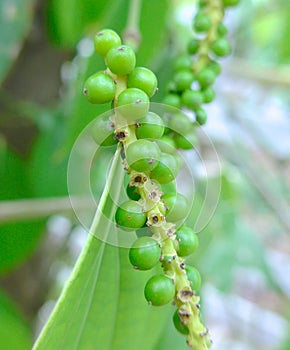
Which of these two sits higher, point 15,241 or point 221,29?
point 221,29

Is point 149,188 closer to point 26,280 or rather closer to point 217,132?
point 26,280

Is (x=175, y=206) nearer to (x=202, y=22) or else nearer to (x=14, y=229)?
A: (x=202, y=22)

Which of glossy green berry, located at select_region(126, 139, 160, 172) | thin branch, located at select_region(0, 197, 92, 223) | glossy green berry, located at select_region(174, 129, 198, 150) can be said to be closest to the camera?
glossy green berry, located at select_region(126, 139, 160, 172)

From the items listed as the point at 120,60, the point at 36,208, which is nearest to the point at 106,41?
the point at 120,60

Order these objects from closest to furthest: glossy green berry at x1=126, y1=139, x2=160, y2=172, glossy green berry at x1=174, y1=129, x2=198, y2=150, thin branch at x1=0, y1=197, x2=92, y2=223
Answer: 1. glossy green berry at x1=126, y1=139, x2=160, y2=172
2. glossy green berry at x1=174, y1=129, x2=198, y2=150
3. thin branch at x1=0, y1=197, x2=92, y2=223

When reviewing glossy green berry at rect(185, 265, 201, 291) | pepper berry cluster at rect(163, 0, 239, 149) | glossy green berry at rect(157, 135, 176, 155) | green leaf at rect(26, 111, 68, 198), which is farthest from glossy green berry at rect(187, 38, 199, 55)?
green leaf at rect(26, 111, 68, 198)

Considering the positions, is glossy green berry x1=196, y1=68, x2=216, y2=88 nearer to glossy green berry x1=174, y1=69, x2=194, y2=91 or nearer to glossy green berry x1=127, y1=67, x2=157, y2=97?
glossy green berry x1=174, y1=69, x2=194, y2=91

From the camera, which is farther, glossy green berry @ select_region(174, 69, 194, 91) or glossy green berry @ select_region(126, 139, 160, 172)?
glossy green berry @ select_region(174, 69, 194, 91)
